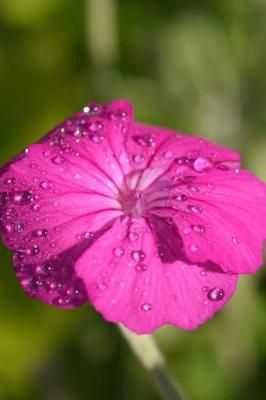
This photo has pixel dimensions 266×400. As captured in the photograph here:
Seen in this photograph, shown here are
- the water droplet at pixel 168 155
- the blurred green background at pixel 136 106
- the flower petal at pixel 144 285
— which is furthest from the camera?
the blurred green background at pixel 136 106

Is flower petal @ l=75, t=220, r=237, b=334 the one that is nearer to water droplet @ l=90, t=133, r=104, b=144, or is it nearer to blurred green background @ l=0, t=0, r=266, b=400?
water droplet @ l=90, t=133, r=104, b=144

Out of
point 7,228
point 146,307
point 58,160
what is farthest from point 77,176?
point 146,307

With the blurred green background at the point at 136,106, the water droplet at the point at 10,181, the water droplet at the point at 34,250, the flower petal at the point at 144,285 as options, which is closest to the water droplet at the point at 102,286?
the flower petal at the point at 144,285

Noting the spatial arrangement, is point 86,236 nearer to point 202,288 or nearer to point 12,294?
point 202,288

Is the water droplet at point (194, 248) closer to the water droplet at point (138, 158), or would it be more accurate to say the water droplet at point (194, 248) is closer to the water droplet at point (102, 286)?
the water droplet at point (102, 286)

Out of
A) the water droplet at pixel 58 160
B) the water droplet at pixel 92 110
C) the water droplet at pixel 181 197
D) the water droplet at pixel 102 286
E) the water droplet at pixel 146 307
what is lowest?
the water droplet at pixel 146 307

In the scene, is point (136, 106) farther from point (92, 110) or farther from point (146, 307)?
point (146, 307)

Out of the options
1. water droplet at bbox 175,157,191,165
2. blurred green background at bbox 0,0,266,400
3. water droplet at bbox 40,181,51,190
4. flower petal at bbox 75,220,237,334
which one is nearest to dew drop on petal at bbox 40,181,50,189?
water droplet at bbox 40,181,51,190

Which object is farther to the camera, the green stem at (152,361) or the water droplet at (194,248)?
the green stem at (152,361)
